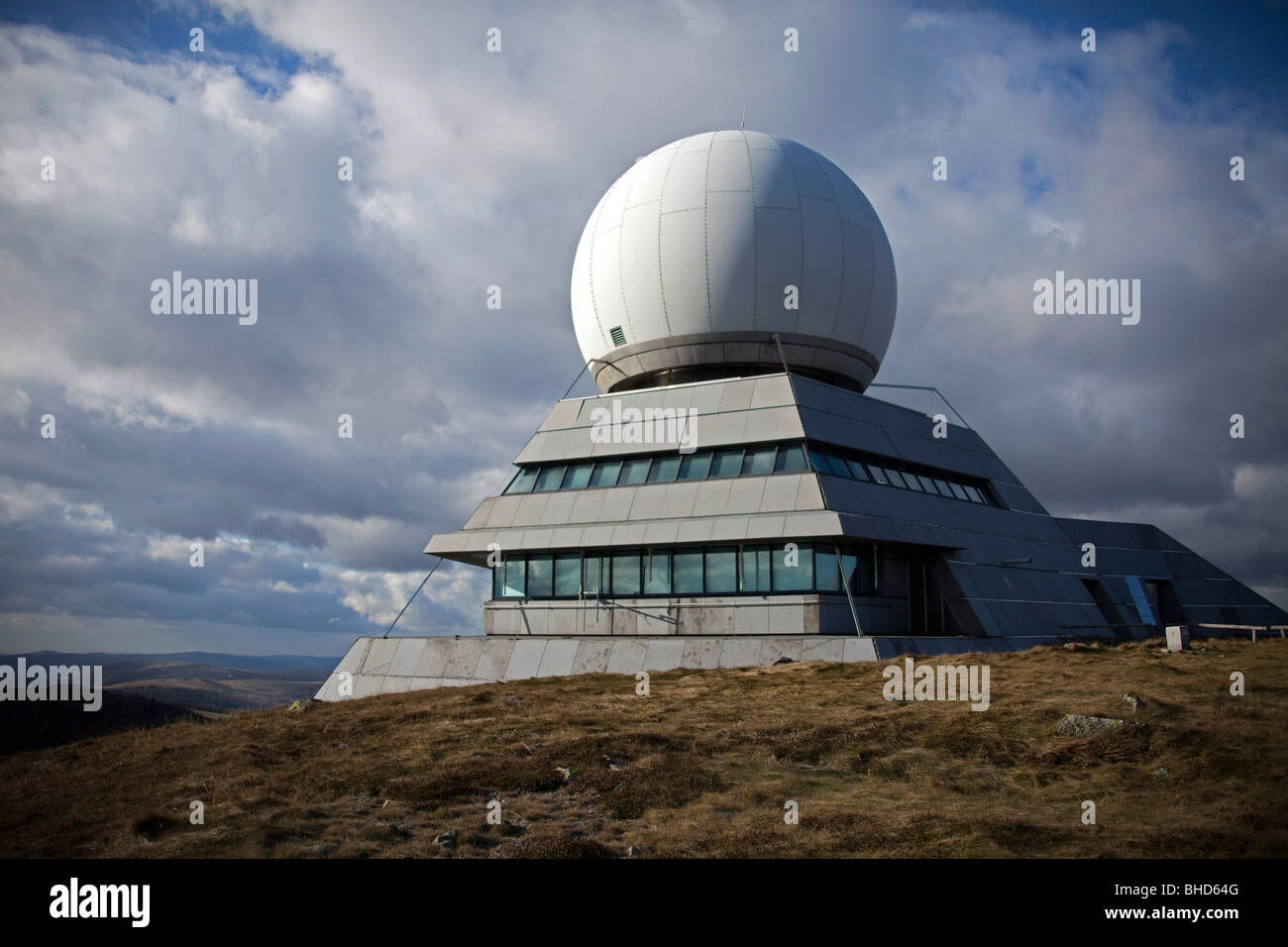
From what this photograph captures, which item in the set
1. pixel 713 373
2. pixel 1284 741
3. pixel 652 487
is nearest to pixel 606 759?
pixel 1284 741

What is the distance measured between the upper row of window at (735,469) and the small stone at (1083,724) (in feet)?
44.0

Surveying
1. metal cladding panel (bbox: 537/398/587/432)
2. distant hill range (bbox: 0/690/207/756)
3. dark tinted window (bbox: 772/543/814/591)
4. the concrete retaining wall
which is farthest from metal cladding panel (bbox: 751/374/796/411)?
distant hill range (bbox: 0/690/207/756)

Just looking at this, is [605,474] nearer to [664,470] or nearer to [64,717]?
[664,470]

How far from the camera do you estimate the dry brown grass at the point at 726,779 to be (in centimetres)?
1062

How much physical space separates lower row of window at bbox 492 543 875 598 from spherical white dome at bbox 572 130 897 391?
751cm

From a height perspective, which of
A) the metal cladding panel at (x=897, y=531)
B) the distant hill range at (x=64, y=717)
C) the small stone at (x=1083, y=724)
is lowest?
the distant hill range at (x=64, y=717)

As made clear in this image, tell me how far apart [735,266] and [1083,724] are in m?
19.6

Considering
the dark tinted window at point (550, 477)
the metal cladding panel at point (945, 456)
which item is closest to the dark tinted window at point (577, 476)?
the dark tinted window at point (550, 477)

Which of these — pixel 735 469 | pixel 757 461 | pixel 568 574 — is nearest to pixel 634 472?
pixel 735 469

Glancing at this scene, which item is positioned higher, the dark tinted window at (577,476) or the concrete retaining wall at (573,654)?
the dark tinted window at (577,476)

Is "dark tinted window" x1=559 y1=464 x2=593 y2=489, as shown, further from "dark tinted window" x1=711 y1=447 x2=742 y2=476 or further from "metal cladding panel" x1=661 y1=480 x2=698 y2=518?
"dark tinted window" x1=711 y1=447 x2=742 y2=476

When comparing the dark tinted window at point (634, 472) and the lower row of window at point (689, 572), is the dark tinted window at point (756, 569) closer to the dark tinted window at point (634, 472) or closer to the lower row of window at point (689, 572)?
the lower row of window at point (689, 572)
